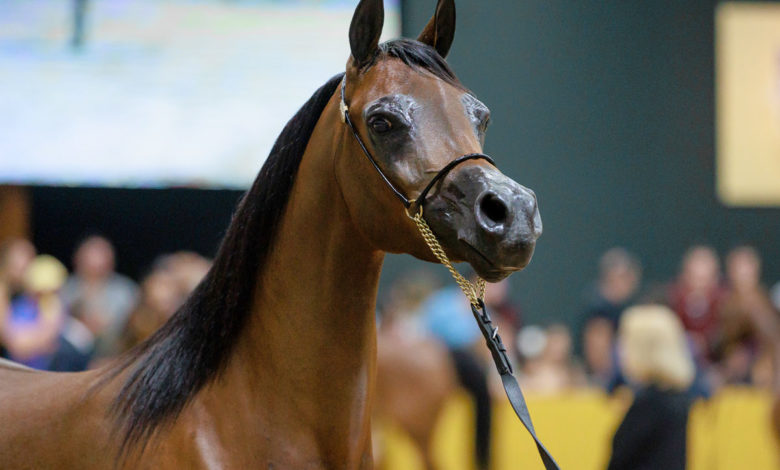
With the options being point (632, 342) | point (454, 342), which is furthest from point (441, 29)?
point (454, 342)

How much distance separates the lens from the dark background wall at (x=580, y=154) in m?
9.20

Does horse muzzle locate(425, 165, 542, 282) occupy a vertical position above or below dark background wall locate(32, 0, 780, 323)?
above

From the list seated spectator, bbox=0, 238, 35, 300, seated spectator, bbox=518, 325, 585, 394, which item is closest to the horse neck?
seated spectator, bbox=0, 238, 35, 300

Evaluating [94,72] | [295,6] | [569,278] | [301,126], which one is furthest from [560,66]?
[301,126]

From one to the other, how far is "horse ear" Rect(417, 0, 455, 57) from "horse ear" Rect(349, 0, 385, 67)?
0.21 m

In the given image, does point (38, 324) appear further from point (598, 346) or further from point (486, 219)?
point (598, 346)

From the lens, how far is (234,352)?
218 cm

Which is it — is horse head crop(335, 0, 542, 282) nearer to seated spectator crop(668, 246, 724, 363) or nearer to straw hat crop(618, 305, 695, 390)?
straw hat crop(618, 305, 695, 390)

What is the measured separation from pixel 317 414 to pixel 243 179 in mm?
6325

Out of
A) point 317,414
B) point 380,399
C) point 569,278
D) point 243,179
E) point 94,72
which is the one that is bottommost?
point 569,278

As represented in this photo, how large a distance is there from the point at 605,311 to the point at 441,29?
663 centimetres

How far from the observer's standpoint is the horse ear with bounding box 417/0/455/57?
2.28m

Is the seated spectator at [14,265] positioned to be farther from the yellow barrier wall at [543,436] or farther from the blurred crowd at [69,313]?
the yellow barrier wall at [543,436]

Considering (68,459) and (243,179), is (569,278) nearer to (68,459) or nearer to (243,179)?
(243,179)
